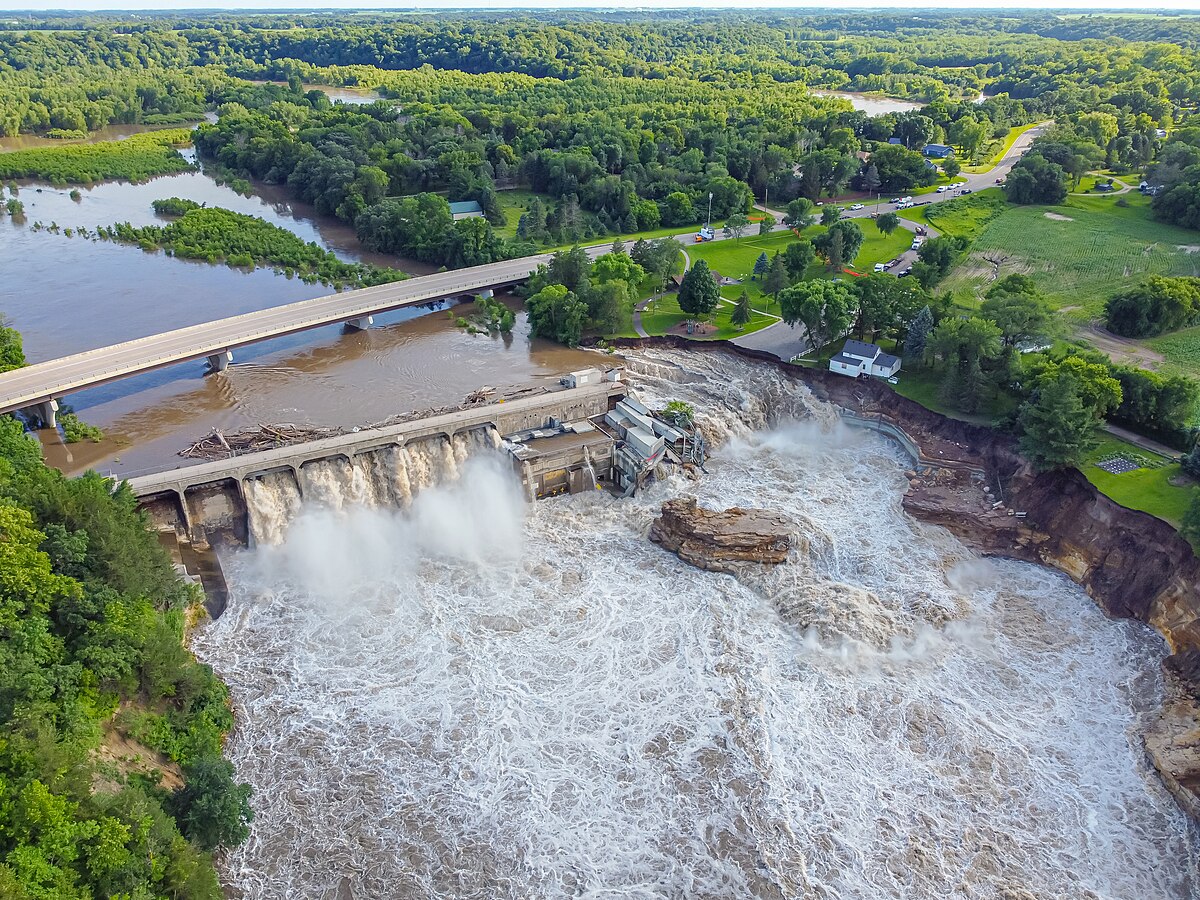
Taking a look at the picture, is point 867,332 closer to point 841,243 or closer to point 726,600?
point 841,243

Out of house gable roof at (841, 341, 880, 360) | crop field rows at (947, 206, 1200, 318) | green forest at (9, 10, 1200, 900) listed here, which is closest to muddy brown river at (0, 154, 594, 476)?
green forest at (9, 10, 1200, 900)

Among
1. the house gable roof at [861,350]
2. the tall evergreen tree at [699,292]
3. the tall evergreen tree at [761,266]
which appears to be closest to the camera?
the house gable roof at [861,350]

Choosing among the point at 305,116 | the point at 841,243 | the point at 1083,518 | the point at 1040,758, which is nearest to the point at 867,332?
the point at 841,243

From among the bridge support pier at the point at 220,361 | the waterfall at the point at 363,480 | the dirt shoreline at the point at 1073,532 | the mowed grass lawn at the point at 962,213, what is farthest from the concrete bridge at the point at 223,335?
the mowed grass lawn at the point at 962,213

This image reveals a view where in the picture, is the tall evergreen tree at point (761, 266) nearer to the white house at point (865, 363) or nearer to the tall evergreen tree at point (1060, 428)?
the white house at point (865, 363)

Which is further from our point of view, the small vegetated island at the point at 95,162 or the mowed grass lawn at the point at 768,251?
the small vegetated island at the point at 95,162
